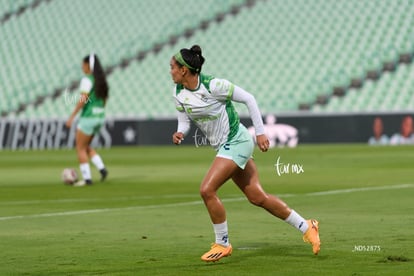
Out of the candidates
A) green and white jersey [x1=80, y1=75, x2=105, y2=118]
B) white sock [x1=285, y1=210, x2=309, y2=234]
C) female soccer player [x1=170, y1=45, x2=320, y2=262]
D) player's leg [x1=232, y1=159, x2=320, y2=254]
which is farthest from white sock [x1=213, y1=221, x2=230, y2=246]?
green and white jersey [x1=80, y1=75, x2=105, y2=118]

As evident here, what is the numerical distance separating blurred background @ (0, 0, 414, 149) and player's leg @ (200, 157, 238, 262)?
86.5 feet

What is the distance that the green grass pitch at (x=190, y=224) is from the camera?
8.91m

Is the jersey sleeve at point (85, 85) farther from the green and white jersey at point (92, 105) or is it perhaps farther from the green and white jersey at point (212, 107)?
the green and white jersey at point (212, 107)

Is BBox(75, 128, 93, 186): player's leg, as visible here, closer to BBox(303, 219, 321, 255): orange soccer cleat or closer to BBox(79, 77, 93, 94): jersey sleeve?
BBox(79, 77, 93, 94): jersey sleeve

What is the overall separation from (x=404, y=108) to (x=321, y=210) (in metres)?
23.2

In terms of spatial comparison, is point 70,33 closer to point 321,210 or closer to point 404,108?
point 404,108

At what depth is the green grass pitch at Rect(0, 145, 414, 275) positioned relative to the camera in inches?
351

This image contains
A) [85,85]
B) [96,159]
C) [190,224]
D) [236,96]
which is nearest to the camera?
[236,96]

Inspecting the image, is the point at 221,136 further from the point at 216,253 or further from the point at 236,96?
the point at 216,253

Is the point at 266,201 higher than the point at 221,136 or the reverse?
the reverse

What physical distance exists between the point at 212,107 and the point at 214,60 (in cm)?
3370

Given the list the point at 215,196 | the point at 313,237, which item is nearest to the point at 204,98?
the point at 215,196

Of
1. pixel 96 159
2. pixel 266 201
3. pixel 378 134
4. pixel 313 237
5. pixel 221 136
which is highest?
pixel 221 136

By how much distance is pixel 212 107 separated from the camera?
9.55 metres
